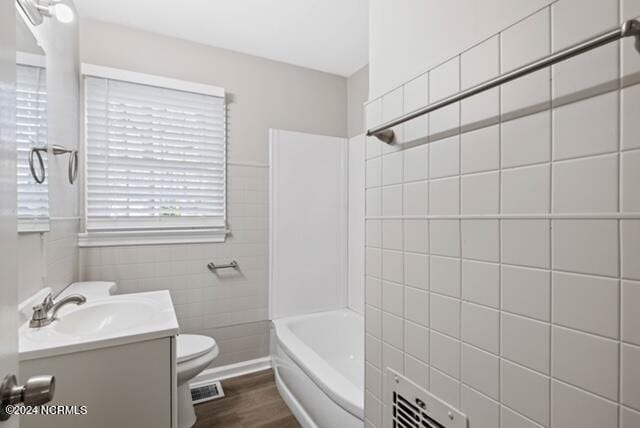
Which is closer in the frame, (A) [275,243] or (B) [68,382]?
(B) [68,382]

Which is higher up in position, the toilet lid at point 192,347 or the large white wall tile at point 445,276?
the large white wall tile at point 445,276

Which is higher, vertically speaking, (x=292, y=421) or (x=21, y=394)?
(x=21, y=394)

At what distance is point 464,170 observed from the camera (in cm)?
88

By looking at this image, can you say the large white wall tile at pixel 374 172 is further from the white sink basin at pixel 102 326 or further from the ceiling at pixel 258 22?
the ceiling at pixel 258 22

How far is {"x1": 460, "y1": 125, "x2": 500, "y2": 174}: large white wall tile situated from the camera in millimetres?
807

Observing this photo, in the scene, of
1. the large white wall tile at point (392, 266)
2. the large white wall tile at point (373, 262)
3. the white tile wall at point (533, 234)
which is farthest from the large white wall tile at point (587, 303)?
the large white wall tile at point (373, 262)

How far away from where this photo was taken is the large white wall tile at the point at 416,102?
3.29 ft

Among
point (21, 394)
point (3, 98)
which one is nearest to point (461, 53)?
point (3, 98)

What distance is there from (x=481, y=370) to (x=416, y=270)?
0.32m

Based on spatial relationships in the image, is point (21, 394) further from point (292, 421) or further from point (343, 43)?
point (343, 43)

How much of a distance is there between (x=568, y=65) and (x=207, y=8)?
2.05 metres

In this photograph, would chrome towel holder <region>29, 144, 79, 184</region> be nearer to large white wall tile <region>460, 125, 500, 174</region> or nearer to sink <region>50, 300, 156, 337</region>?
sink <region>50, 300, 156, 337</region>

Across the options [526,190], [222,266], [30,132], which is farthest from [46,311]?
[526,190]

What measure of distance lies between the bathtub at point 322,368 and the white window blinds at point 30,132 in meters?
1.53
